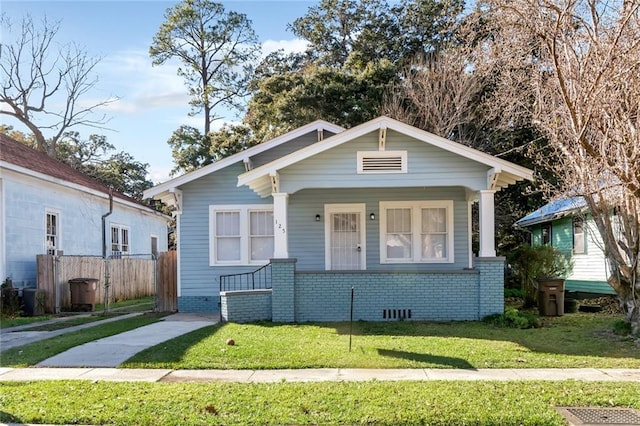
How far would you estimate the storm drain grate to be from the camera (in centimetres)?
533

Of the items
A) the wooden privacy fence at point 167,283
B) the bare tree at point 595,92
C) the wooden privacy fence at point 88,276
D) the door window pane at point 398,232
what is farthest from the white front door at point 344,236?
the bare tree at point 595,92

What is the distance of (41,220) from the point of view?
1641cm

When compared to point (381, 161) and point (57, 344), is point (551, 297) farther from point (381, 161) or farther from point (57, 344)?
point (57, 344)

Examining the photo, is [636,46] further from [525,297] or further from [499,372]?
[525,297]

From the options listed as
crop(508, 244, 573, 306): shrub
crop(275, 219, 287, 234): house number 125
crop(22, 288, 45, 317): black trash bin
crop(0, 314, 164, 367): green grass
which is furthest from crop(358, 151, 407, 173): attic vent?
crop(22, 288, 45, 317): black trash bin

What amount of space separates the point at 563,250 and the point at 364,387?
16666 mm

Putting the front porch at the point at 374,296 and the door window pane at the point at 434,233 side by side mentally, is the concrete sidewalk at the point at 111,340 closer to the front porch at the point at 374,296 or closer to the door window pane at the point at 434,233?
the front porch at the point at 374,296

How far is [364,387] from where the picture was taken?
21.2 feet

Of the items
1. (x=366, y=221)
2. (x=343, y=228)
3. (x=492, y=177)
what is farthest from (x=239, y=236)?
(x=492, y=177)

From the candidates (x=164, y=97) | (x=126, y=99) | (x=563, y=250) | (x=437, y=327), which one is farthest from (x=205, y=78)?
(x=437, y=327)

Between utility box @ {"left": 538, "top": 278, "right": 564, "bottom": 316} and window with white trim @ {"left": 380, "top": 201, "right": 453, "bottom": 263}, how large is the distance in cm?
243

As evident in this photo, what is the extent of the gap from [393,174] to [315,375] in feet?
19.8

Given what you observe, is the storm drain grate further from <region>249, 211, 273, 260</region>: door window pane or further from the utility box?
<region>249, 211, 273, 260</region>: door window pane

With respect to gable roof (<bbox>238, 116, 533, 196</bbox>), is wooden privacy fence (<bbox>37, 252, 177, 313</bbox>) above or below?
below
